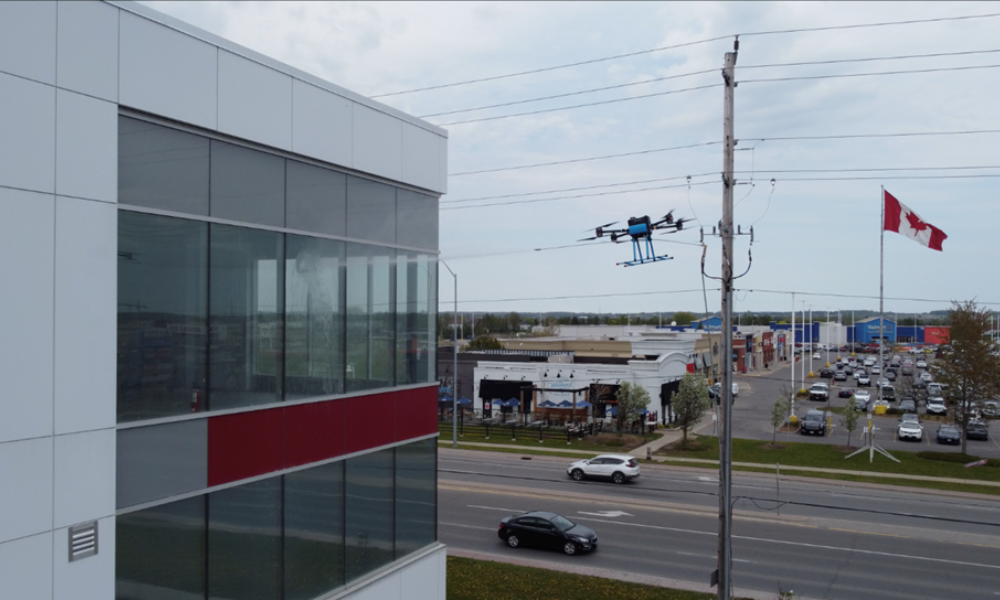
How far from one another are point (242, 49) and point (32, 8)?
2528 millimetres

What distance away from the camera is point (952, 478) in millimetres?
31297

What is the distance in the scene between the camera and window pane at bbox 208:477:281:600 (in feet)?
28.5

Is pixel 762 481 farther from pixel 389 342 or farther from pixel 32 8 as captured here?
pixel 32 8

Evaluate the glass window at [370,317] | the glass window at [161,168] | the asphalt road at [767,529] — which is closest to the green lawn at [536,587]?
the asphalt road at [767,529]

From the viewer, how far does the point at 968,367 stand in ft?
116

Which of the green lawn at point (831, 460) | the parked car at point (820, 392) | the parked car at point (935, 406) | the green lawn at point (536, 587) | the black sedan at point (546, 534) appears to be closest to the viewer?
the green lawn at point (536, 587)

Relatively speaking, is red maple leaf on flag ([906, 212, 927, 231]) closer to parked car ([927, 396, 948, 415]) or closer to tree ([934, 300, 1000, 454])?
tree ([934, 300, 1000, 454])

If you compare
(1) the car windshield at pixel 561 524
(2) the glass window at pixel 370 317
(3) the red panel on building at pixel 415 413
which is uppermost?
(2) the glass window at pixel 370 317

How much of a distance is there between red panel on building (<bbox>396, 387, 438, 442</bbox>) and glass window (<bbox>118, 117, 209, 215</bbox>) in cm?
493

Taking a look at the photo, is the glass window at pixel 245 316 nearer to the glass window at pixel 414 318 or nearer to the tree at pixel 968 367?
the glass window at pixel 414 318

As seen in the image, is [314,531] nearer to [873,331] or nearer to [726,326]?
[726,326]

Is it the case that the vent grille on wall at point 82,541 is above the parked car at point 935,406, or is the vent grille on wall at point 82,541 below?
above

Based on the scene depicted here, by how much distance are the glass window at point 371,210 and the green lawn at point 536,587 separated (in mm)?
9262

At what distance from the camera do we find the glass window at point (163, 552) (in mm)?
7547
